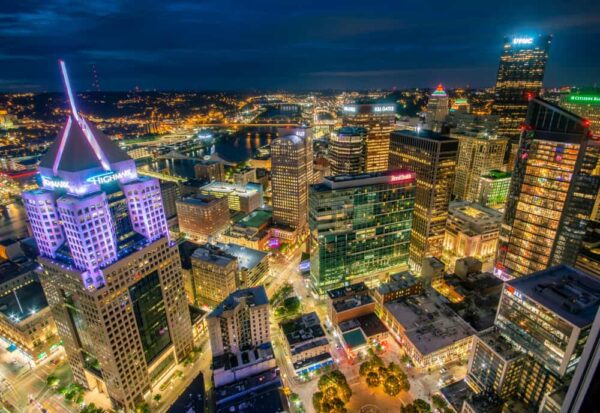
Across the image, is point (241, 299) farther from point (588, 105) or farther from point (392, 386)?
point (588, 105)

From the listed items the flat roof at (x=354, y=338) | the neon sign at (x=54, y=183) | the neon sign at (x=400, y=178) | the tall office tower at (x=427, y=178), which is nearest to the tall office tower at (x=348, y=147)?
the tall office tower at (x=427, y=178)

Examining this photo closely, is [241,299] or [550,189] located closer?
[241,299]

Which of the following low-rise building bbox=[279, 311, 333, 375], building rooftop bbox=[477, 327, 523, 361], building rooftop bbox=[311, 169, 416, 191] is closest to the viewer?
building rooftop bbox=[477, 327, 523, 361]

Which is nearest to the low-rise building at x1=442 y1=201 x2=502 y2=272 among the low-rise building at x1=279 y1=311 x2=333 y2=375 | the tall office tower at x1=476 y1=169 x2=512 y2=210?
the tall office tower at x1=476 y1=169 x2=512 y2=210

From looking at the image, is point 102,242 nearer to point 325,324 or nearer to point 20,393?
point 20,393

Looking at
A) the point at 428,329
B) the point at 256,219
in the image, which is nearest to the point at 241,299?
the point at 428,329

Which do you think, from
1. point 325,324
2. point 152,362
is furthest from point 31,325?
point 325,324

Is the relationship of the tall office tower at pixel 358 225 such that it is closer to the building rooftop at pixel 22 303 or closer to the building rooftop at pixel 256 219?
the building rooftop at pixel 256 219

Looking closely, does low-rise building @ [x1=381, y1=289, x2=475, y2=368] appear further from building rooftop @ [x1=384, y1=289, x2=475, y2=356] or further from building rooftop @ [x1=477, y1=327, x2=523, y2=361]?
building rooftop @ [x1=477, y1=327, x2=523, y2=361]
